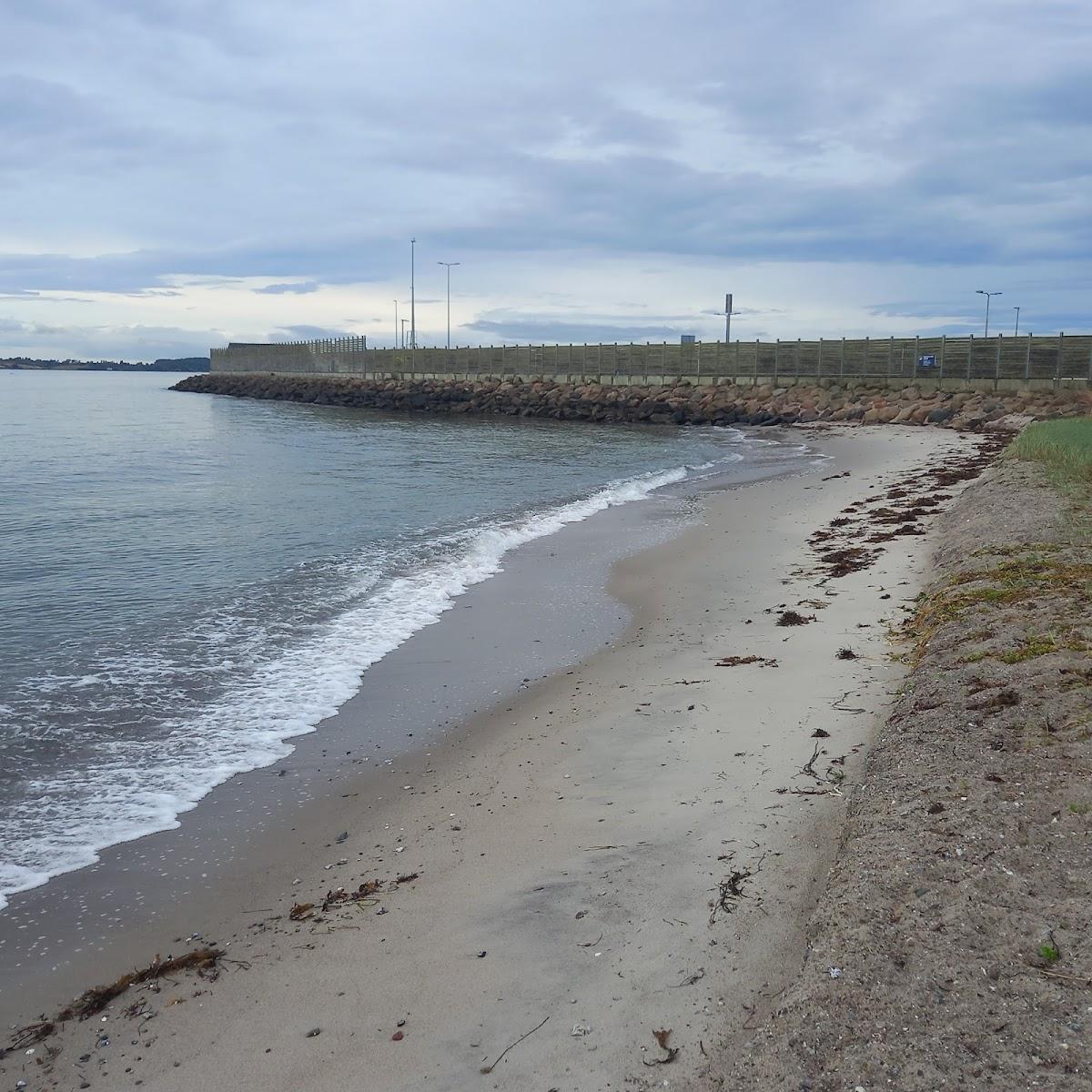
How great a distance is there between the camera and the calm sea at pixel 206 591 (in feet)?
21.4

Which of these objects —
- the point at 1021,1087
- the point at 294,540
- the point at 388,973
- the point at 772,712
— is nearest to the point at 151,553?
the point at 294,540

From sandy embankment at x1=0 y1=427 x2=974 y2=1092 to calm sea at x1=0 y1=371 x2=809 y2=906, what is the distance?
5.35ft

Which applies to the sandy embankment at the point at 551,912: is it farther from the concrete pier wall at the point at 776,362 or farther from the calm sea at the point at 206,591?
the concrete pier wall at the point at 776,362

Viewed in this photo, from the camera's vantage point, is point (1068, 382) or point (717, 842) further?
point (1068, 382)

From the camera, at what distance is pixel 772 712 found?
22.1 ft

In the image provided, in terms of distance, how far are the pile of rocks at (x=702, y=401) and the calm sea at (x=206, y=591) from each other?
40.3 feet

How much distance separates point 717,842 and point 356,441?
37.7 meters

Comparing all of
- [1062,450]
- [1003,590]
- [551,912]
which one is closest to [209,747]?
[551,912]

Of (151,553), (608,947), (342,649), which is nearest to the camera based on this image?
(608,947)

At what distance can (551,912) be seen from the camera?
433cm

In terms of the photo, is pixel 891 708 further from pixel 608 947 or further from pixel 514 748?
pixel 608 947

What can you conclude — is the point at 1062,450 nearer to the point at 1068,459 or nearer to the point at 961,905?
the point at 1068,459

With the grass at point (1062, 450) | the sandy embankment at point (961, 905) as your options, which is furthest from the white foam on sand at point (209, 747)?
the grass at point (1062, 450)

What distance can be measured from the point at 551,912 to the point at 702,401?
52872 millimetres
